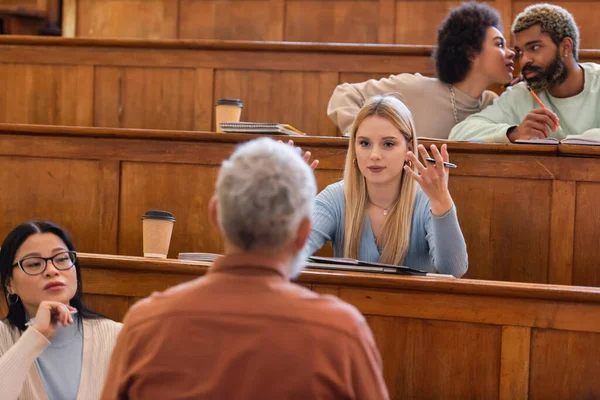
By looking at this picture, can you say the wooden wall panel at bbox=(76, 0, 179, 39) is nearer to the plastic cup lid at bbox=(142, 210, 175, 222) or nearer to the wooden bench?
the wooden bench

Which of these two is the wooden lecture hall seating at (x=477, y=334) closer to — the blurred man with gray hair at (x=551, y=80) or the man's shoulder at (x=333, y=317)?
the man's shoulder at (x=333, y=317)

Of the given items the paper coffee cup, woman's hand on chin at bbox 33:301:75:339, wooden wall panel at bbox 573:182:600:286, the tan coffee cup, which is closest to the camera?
woman's hand on chin at bbox 33:301:75:339

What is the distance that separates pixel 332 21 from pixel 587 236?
63.8 inches

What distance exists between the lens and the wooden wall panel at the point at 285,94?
9.93 ft

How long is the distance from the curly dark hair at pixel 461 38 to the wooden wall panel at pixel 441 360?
1.31m

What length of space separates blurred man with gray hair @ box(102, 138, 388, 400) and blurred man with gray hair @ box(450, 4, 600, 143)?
1790mm

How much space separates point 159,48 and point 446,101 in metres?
0.96

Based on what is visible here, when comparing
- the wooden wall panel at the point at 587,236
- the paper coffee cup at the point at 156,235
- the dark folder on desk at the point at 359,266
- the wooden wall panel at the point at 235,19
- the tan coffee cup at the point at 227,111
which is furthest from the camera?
the wooden wall panel at the point at 235,19

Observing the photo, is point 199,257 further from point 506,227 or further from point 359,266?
point 506,227

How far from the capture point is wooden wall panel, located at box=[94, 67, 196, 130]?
305 cm

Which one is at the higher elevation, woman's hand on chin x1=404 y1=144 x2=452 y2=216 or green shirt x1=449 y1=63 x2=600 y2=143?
green shirt x1=449 y1=63 x2=600 y2=143

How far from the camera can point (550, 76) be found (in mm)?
2795

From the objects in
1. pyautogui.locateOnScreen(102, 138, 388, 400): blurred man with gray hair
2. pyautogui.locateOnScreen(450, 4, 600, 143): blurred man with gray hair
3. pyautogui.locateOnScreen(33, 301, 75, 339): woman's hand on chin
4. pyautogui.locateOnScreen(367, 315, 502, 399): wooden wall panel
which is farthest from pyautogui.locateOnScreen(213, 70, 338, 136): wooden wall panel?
pyautogui.locateOnScreen(102, 138, 388, 400): blurred man with gray hair

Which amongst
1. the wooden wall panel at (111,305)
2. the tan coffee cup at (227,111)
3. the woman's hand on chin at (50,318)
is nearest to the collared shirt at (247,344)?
the woman's hand on chin at (50,318)
